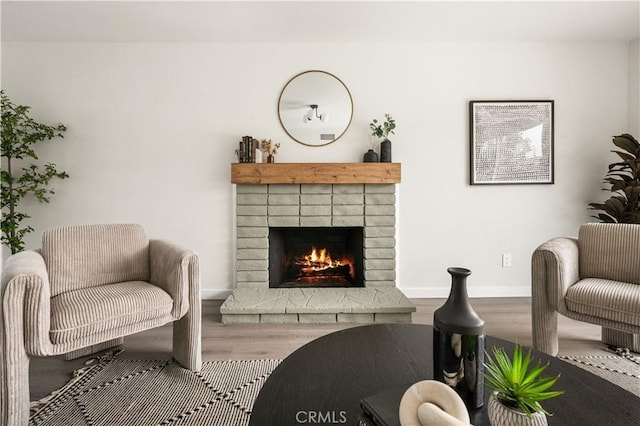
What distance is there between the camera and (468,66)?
298 cm

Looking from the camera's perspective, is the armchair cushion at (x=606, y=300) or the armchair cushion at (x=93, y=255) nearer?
the armchair cushion at (x=606, y=300)

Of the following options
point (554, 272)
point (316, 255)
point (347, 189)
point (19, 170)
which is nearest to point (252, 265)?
point (316, 255)

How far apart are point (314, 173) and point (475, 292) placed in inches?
74.0

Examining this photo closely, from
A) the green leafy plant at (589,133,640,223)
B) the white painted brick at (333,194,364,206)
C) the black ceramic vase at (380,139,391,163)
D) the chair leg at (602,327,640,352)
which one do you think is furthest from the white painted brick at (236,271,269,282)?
the green leafy plant at (589,133,640,223)

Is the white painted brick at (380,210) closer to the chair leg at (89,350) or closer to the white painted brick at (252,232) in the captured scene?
the white painted brick at (252,232)

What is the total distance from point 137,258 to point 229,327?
81cm

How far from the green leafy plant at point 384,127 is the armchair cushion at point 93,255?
2.04m

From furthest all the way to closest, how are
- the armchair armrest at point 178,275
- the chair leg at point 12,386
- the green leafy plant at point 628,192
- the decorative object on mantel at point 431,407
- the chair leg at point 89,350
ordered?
the green leafy plant at point 628,192 → the chair leg at point 89,350 → the armchair armrest at point 178,275 → the chair leg at point 12,386 → the decorative object on mantel at point 431,407

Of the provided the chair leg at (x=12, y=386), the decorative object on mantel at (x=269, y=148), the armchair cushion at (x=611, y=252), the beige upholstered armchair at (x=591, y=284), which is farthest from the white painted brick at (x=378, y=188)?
the chair leg at (x=12, y=386)

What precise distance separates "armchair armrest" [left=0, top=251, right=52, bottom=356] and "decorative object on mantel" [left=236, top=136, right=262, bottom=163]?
5.59ft

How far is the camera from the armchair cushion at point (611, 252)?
1.86 m

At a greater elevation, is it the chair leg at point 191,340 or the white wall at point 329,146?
the white wall at point 329,146

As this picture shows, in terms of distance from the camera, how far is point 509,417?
0.64m

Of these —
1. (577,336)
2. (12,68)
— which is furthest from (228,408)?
(12,68)
